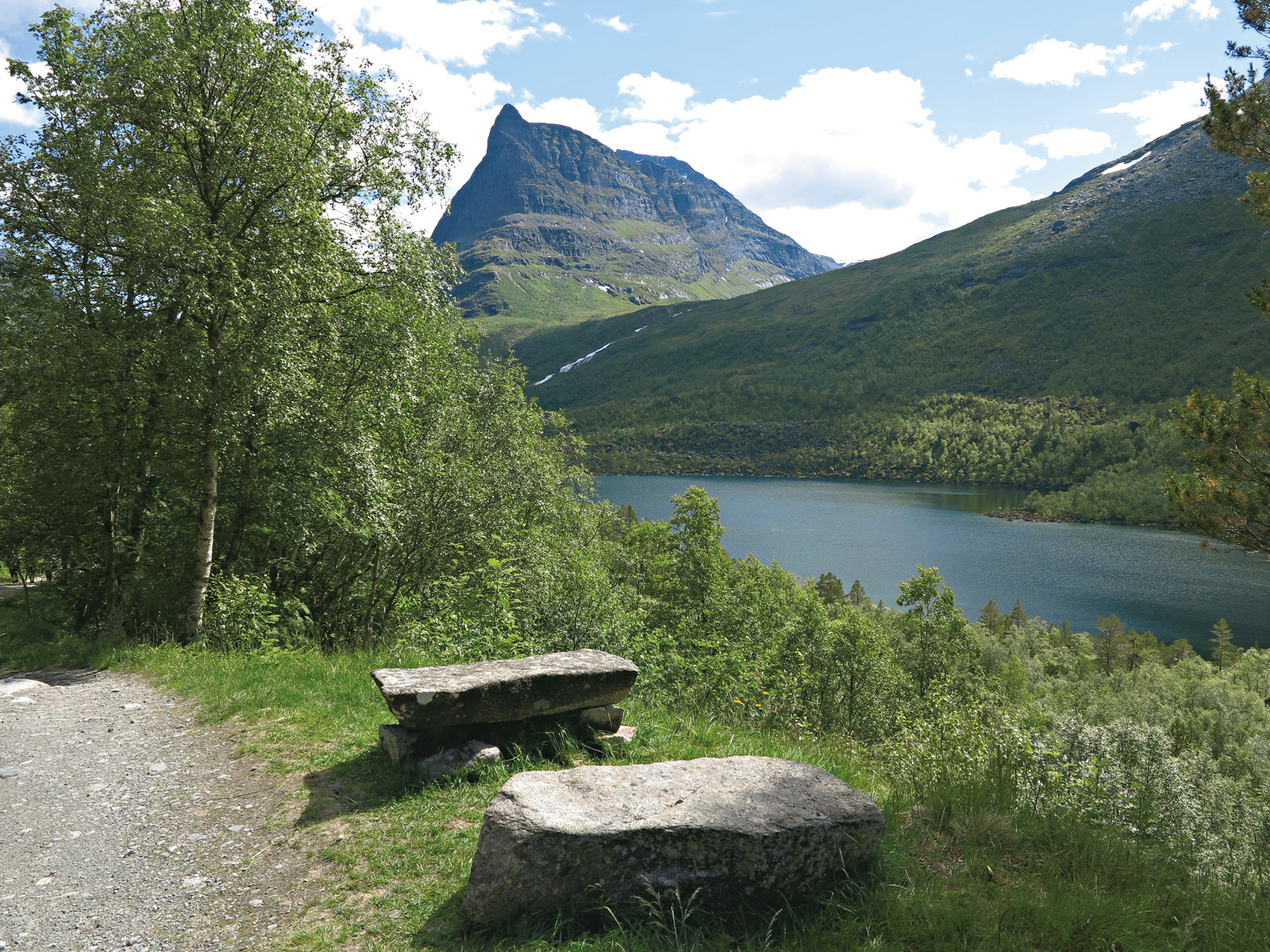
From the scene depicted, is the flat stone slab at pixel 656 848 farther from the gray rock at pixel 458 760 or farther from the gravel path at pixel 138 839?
the gray rock at pixel 458 760

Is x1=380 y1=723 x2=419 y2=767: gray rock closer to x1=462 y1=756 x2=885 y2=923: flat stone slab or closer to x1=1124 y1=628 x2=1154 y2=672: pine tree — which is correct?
x1=462 y1=756 x2=885 y2=923: flat stone slab

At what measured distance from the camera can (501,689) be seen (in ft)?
20.4

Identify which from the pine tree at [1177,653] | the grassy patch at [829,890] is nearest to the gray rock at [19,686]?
the grassy patch at [829,890]

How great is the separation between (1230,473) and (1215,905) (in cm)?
820

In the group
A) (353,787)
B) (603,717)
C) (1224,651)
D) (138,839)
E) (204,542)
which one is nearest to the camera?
(138,839)

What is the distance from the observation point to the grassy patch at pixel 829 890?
3914mm

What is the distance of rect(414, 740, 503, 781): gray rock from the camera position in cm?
601

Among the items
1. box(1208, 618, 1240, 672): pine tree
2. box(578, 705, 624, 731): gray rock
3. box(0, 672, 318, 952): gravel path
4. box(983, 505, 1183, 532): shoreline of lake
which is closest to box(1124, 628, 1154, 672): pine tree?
box(1208, 618, 1240, 672): pine tree

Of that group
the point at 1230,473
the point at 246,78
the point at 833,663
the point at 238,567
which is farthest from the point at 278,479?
the point at 833,663

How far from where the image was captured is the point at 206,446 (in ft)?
35.4

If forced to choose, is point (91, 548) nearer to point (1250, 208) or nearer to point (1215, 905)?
point (1215, 905)

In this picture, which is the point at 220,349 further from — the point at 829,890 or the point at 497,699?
the point at 829,890

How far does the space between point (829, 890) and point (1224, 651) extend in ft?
296

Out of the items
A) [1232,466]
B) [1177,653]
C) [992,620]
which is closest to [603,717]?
[1232,466]
